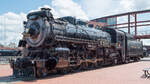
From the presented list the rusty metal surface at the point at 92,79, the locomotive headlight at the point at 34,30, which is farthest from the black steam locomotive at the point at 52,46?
the rusty metal surface at the point at 92,79

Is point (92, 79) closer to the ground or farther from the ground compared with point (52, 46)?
closer to the ground

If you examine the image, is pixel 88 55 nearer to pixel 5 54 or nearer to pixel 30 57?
pixel 30 57

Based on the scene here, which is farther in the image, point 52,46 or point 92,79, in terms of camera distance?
point 52,46

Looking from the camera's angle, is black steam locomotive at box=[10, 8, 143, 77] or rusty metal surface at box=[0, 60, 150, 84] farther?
black steam locomotive at box=[10, 8, 143, 77]

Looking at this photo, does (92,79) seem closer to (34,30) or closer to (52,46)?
(52,46)

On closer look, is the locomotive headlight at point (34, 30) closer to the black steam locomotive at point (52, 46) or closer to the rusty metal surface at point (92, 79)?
the black steam locomotive at point (52, 46)

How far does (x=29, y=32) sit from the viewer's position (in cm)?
1322

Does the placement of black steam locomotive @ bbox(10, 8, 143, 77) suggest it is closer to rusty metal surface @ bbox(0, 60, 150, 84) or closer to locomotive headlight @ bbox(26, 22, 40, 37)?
locomotive headlight @ bbox(26, 22, 40, 37)

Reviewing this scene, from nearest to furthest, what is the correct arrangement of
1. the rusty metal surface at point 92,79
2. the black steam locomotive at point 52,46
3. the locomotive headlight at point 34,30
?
the rusty metal surface at point 92,79 < the black steam locomotive at point 52,46 < the locomotive headlight at point 34,30

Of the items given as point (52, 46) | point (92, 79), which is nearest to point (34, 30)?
point (52, 46)

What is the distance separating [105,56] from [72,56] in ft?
20.2

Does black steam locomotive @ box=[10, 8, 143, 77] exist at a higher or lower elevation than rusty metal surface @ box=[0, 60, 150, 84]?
higher

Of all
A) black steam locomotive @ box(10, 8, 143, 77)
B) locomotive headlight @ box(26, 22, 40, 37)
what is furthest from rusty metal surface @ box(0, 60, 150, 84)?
locomotive headlight @ box(26, 22, 40, 37)

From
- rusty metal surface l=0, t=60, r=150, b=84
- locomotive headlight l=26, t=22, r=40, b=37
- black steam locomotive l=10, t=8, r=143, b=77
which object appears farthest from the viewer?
locomotive headlight l=26, t=22, r=40, b=37
